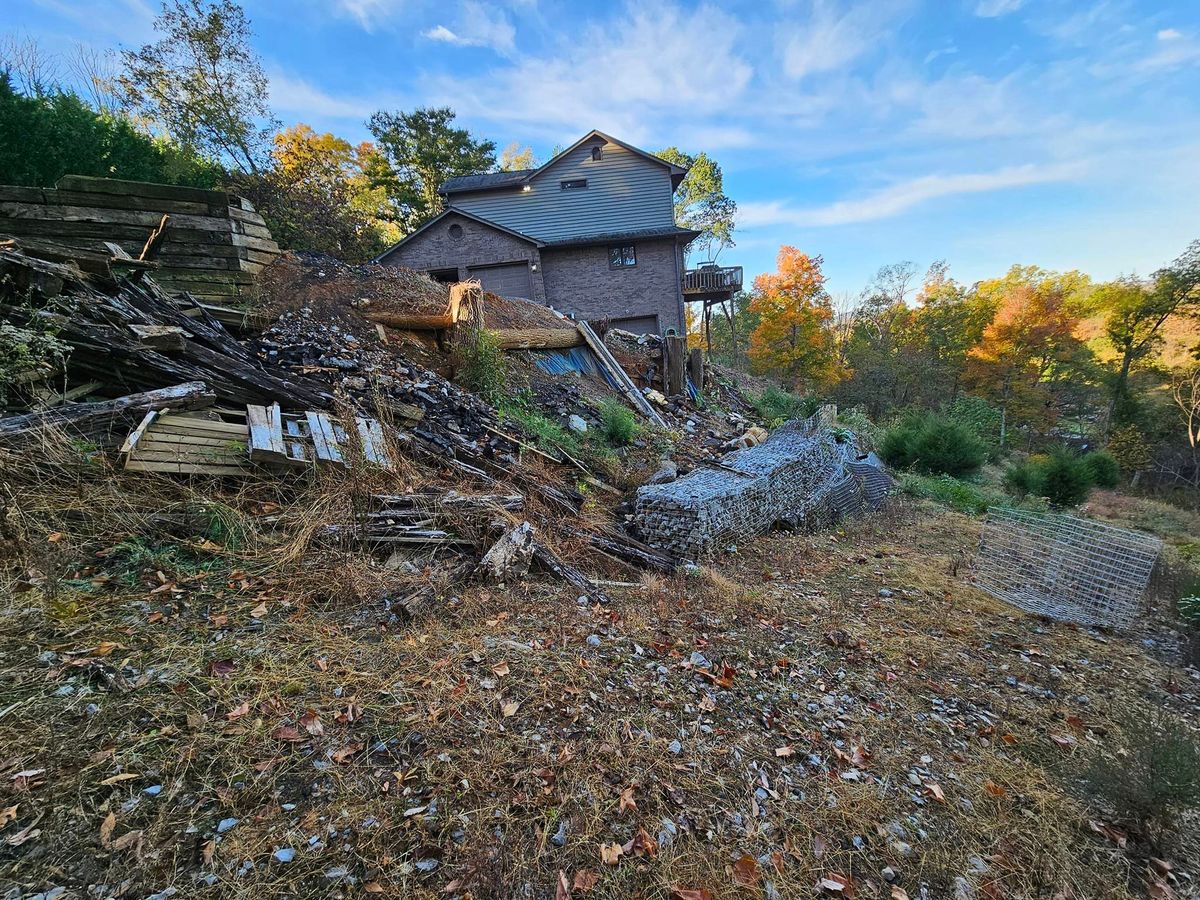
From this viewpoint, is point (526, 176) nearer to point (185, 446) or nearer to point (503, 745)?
point (185, 446)

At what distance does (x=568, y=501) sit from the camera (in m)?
4.84

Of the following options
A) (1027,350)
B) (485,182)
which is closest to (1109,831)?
(485,182)

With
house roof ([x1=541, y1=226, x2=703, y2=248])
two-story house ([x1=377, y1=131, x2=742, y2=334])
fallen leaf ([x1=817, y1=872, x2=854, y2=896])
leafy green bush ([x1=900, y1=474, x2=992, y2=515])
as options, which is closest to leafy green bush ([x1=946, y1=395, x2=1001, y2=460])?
leafy green bush ([x1=900, y1=474, x2=992, y2=515])

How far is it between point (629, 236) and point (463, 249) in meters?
5.49

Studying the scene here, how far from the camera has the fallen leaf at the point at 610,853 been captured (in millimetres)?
1674

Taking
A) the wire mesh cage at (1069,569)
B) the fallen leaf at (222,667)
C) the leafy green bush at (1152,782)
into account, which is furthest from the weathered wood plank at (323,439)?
the wire mesh cage at (1069,569)

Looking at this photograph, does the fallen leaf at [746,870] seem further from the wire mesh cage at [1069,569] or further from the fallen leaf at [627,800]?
the wire mesh cage at [1069,569]

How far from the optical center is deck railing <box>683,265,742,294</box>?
15562mm

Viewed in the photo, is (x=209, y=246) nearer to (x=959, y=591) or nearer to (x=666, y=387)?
(x=666, y=387)

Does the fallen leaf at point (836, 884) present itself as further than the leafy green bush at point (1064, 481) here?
No

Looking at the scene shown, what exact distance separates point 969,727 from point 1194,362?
1123 inches

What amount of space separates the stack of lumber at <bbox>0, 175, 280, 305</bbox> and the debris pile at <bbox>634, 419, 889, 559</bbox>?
Answer: 636cm

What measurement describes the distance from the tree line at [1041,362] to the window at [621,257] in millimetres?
7916

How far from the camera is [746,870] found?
170 centimetres
